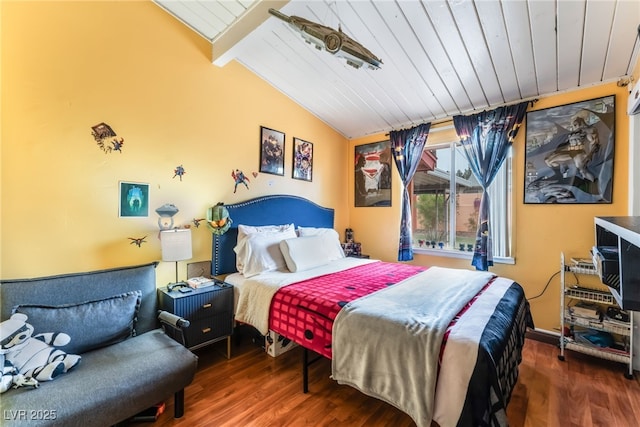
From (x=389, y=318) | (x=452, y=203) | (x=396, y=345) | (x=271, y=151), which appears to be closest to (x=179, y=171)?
(x=271, y=151)

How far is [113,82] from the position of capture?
2.13 metres

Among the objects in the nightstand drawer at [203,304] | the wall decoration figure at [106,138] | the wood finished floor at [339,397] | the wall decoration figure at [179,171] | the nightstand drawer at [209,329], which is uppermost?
the wall decoration figure at [106,138]

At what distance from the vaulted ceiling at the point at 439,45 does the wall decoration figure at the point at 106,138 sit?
4.07 feet

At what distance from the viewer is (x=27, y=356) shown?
54.7 inches

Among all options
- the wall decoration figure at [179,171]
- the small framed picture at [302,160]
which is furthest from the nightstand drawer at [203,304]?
the small framed picture at [302,160]

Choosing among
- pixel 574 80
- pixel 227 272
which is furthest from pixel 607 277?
pixel 227 272

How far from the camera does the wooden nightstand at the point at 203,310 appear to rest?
212 centimetres

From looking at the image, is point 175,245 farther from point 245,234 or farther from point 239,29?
point 239,29

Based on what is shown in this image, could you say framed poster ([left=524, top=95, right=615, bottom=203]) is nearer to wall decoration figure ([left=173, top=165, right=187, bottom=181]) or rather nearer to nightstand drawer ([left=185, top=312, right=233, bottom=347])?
nightstand drawer ([left=185, top=312, right=233, bottom=347])

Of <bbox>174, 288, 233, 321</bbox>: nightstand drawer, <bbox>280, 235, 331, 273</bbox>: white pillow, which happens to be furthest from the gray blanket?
<bbox>174, 288, 233, 321</bbox>: nightstand drawer

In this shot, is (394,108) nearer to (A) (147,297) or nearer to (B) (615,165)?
(B) (615,165)

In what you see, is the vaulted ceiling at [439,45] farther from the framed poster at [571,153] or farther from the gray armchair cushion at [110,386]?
the gray armchair cushion at [110,386]

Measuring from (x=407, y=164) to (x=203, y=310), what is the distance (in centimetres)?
306

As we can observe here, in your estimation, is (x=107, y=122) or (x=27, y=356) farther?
(x=107, y=122)
